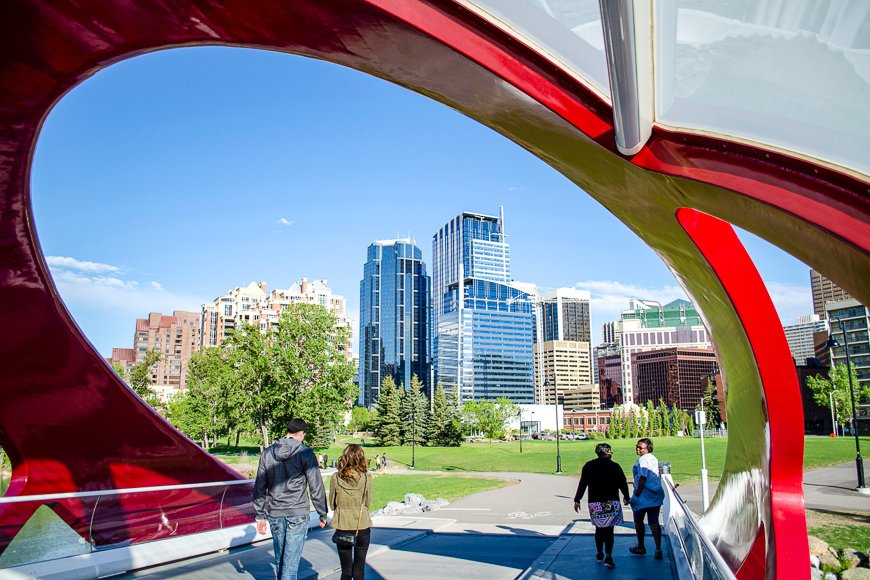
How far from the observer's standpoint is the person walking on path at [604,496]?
749 cm

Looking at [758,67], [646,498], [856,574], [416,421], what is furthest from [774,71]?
[416,421]

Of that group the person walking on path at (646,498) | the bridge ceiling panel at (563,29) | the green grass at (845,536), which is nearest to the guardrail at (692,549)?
the person walking on path at (646,498)

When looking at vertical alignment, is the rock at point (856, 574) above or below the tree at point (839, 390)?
below

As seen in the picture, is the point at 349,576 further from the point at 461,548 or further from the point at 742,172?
the point at 742,172

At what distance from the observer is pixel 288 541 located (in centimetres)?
568

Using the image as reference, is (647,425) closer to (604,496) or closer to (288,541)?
(604,496)

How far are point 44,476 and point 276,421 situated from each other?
25.1m

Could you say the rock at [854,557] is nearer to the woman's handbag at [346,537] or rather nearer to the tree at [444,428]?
the woman's handbag at [346,537]

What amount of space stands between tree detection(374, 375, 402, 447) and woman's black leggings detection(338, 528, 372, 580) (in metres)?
65.4

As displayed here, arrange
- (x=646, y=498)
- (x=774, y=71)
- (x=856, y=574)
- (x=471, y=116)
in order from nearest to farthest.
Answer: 1. (x=774, y=71)
2. (x=471, y=116)
3. (x=646, y=498)
4. (x=856, y=574)

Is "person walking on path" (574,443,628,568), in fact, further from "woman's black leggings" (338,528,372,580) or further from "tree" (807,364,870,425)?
"tree" (807,364,870,425)

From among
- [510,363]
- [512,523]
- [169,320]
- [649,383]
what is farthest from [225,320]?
[512,523]

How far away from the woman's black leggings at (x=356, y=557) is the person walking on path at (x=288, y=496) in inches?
14.9

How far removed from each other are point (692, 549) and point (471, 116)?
159 inches
